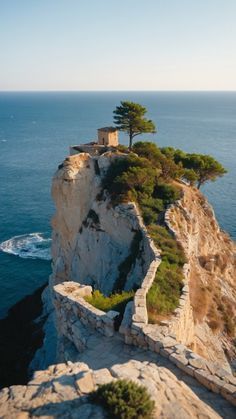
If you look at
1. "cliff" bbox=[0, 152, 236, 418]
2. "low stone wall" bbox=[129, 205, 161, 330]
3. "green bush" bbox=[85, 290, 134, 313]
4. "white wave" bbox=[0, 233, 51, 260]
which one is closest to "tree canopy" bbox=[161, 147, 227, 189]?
"cliff" bbox=[0, 152, 236, 418]

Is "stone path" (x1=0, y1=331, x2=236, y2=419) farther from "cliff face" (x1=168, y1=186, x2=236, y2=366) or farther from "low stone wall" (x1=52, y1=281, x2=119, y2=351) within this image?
"cliff face" (x1=168, y1=186, x2=236, y2=366)

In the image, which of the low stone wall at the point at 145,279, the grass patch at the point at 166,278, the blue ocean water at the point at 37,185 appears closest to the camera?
the low stone wall at the point at 145,279

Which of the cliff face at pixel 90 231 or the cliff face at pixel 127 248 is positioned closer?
the cliff face at pixel 127 248

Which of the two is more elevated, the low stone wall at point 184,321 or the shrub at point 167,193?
the shrub at point 167,193

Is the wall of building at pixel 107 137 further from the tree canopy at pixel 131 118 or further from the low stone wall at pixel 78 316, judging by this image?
the low stone wall at pixel 78 316

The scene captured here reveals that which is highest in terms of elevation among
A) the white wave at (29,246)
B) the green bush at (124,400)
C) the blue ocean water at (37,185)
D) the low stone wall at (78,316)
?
the green bush at (124,400)

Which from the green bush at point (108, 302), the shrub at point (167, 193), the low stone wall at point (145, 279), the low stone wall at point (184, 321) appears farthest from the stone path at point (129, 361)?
the shrub at point (167, 193)
